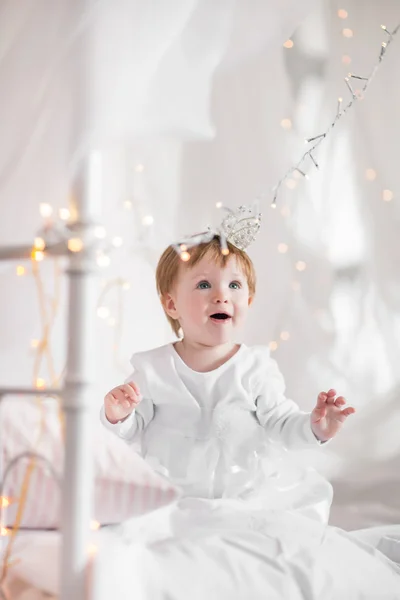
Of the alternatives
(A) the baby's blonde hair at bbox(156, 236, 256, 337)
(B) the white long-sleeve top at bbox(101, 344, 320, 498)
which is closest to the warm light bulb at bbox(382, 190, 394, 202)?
(A) the baby's blonde hair at bbox(156, 236, 256, 337)

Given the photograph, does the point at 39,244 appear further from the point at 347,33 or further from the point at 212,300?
the point at 347,33

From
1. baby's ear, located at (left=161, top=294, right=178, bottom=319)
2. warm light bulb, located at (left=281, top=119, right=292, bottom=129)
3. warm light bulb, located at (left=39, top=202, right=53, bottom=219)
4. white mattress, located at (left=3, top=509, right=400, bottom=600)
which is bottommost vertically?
white mattress, located at (left=3, top=509, right=400, bottom=600)

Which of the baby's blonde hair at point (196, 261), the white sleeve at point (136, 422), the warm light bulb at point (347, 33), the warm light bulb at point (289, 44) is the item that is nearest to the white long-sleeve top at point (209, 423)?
the white sleeve at point (136, 422)

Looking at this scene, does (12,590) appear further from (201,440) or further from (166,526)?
(201,440)

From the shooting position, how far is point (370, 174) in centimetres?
207

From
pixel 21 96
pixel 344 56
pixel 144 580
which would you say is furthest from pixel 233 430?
pixel 344 56

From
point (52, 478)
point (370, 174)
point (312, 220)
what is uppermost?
point (370, 174)

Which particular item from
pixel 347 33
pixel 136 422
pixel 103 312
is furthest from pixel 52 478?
pixel 347 33

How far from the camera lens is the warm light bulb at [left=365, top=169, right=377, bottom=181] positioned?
2.06 meters

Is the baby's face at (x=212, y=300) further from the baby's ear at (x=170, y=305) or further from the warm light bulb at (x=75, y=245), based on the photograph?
the warm light bulb at (x=75, y=245)

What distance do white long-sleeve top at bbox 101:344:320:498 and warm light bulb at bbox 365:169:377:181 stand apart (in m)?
0.79

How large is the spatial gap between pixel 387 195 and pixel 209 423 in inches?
36.4

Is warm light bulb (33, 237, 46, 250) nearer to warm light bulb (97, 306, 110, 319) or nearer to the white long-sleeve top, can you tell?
the white long-sleeve top

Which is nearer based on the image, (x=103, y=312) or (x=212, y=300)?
(x=212, y=300)
